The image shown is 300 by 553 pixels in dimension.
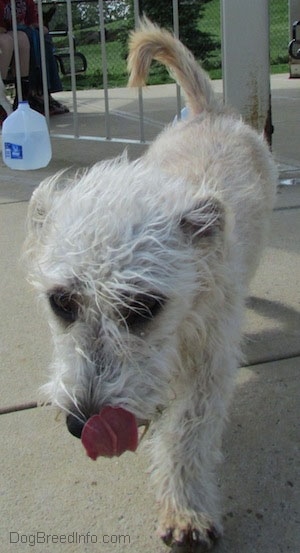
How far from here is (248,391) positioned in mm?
3037

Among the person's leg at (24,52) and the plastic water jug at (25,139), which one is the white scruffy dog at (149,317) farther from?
the person's leg at (24,52)

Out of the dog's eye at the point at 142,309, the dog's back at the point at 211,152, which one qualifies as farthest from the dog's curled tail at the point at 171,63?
the dog's eye at the point at 142,309

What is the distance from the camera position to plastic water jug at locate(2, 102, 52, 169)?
6484 mm

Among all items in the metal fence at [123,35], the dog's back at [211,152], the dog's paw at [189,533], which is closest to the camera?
the dog's paw at [189,533]

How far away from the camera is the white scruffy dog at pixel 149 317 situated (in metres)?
1.95

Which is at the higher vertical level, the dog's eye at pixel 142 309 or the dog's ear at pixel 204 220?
the dog's ear at pixel 204 220

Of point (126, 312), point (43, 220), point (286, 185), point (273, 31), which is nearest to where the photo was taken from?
point (126, 312)

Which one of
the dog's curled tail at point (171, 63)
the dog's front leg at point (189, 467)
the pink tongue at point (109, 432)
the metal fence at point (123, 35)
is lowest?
the dog's front leg at point (189, 467)

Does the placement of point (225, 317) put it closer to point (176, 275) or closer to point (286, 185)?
point (176, 275)

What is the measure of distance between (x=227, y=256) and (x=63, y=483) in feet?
3.29

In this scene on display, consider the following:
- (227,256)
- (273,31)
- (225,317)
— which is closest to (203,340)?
(225,317)

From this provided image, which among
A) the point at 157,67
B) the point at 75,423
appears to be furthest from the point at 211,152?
the point at 157,67

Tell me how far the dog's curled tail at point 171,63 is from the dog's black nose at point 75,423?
2.61m

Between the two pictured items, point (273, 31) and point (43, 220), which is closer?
point (43, 220)
